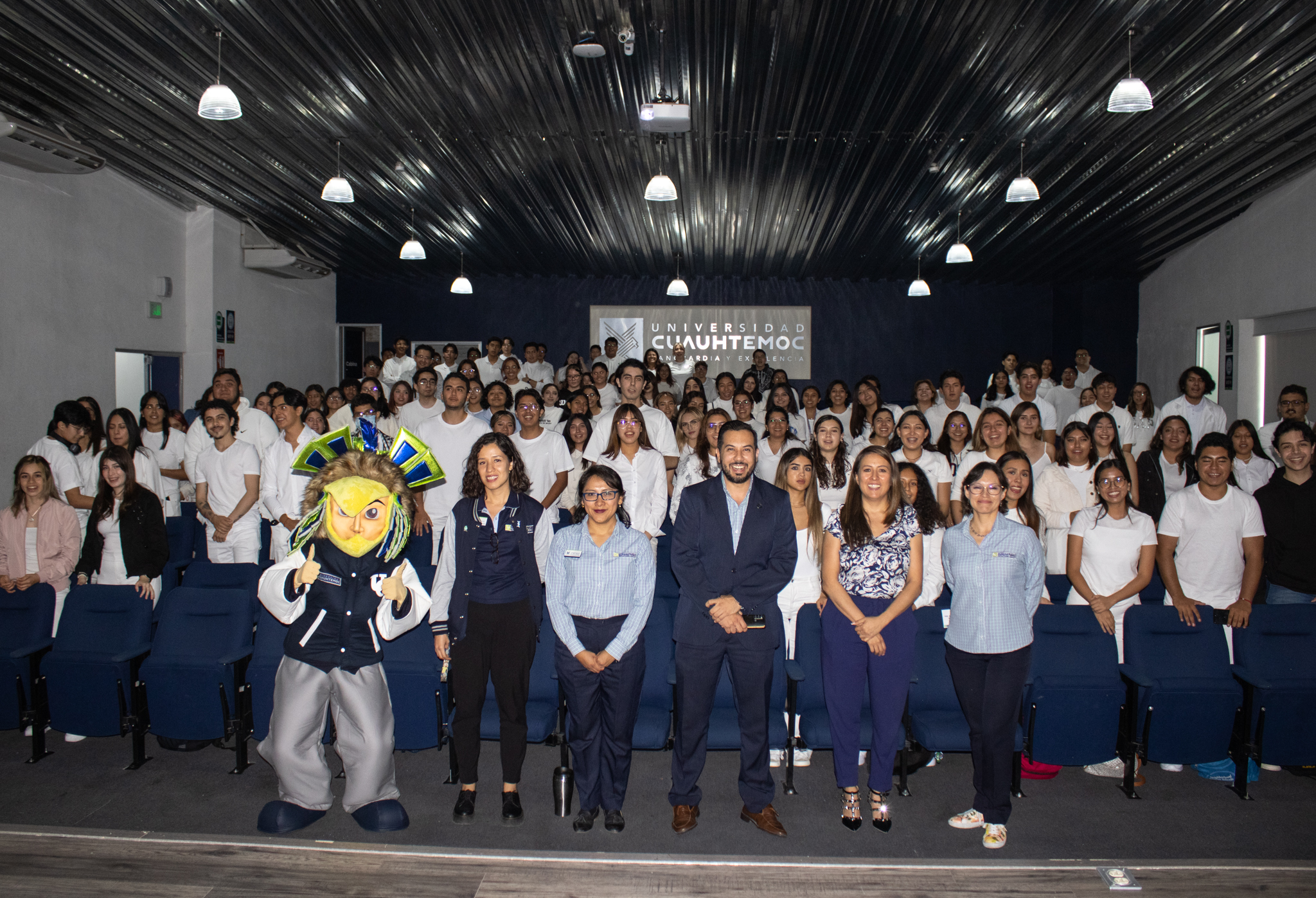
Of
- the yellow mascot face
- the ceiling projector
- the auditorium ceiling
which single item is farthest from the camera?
the ceiling projector

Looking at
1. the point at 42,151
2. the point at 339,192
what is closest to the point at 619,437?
the point at 339,192

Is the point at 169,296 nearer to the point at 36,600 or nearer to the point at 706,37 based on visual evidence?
the point at 36,600

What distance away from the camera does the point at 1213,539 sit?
4473 mm

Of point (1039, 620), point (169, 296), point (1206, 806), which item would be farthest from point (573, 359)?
point (1206, 806)

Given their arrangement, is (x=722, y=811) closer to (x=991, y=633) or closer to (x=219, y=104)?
(x=991, y=633)

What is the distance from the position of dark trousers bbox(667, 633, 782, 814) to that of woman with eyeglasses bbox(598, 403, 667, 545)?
168 cm

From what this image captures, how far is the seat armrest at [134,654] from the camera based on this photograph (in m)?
4.13

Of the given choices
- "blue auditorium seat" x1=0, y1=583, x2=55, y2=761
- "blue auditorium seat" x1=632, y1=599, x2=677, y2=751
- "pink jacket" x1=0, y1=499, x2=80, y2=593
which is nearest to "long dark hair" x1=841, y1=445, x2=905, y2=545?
"blue auditorium seat" x1=632, y1=599, x2=677, y2=751

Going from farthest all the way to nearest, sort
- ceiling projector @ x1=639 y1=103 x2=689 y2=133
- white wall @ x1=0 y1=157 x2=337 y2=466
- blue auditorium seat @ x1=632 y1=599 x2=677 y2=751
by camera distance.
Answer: white wall @ x1=0 y1=157 x2=337 y2=466, ceiling projector @ x1=639 y1=103 x2=689 y2=133, blue auditorium seat @ x1=632 y1=599 x2=677 y2=751

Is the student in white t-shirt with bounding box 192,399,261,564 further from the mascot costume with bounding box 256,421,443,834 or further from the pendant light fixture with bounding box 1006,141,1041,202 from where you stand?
the pendant light fixture with bounding box 1006,141,1041,202

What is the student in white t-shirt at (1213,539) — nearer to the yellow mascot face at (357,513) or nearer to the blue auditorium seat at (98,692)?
the yellow mascot face at (357,513)

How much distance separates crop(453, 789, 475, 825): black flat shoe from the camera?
3.70m

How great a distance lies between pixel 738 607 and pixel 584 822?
1134mm

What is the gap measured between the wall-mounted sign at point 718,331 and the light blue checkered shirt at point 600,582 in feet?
41.1
